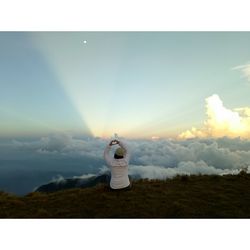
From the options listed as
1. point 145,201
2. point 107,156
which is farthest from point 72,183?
point 145,201

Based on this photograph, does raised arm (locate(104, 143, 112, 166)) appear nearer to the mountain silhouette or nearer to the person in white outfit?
the person in white outfit

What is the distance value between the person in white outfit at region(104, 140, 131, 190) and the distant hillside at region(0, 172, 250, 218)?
22cm

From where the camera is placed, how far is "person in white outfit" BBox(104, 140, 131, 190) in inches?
405

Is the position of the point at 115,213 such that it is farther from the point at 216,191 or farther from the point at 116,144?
the point at 216,191

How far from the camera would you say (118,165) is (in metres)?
10.2

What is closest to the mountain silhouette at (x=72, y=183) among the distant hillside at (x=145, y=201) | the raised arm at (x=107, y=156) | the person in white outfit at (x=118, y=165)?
the distant hillside at (x=145, y=201)

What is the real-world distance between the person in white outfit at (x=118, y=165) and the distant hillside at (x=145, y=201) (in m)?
0.22

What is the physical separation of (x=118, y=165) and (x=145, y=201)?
110 cm

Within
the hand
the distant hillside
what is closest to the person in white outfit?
the hand

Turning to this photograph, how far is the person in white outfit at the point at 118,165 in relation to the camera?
10281 mm

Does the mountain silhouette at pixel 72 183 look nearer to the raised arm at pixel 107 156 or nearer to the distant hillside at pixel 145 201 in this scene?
the distant hillside at pixel 145 201

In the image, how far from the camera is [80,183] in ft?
38.4

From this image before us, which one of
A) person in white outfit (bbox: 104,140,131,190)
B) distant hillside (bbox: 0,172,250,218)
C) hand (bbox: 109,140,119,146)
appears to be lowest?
distant hillside (bbox: 0,172,250,218)
